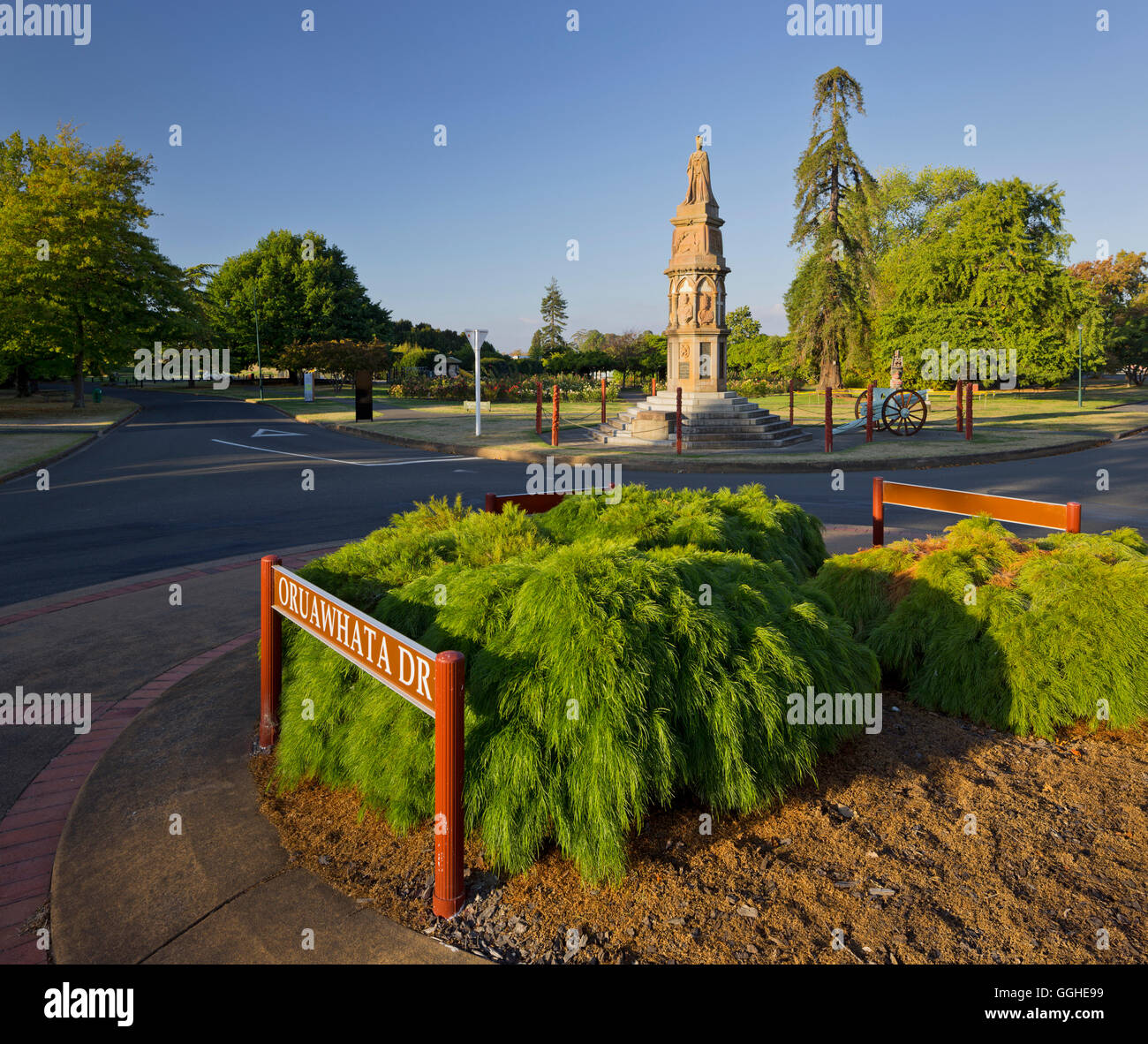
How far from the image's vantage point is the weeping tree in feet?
142

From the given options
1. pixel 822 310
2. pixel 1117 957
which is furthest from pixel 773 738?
pixel 822 310

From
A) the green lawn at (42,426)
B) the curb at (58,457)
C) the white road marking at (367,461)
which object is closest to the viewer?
the curb at (58,457)

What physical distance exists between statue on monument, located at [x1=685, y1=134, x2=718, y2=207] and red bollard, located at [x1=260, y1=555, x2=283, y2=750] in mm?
21958

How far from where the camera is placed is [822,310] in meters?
45.1

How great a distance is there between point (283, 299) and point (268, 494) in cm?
5752

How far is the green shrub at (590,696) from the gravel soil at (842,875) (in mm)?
140

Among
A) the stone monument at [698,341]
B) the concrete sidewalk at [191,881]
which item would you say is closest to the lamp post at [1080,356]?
the stone monument at [698,341]

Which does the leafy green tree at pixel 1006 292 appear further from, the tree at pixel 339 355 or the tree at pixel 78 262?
the tree at pixel 78 262

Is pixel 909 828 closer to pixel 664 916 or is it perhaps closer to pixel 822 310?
pixel 664 916

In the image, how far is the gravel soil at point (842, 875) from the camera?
2.46 m

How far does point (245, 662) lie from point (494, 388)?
37.7 meters

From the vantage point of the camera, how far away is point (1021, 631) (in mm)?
4004

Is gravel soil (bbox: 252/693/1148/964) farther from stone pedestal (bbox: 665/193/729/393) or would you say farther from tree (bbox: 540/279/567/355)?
tree (bbox: 540/279/567/355)

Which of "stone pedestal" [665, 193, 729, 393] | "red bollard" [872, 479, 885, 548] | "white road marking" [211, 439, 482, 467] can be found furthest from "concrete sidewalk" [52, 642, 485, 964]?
"stone pedestal" [665, 193, 729, 393]
